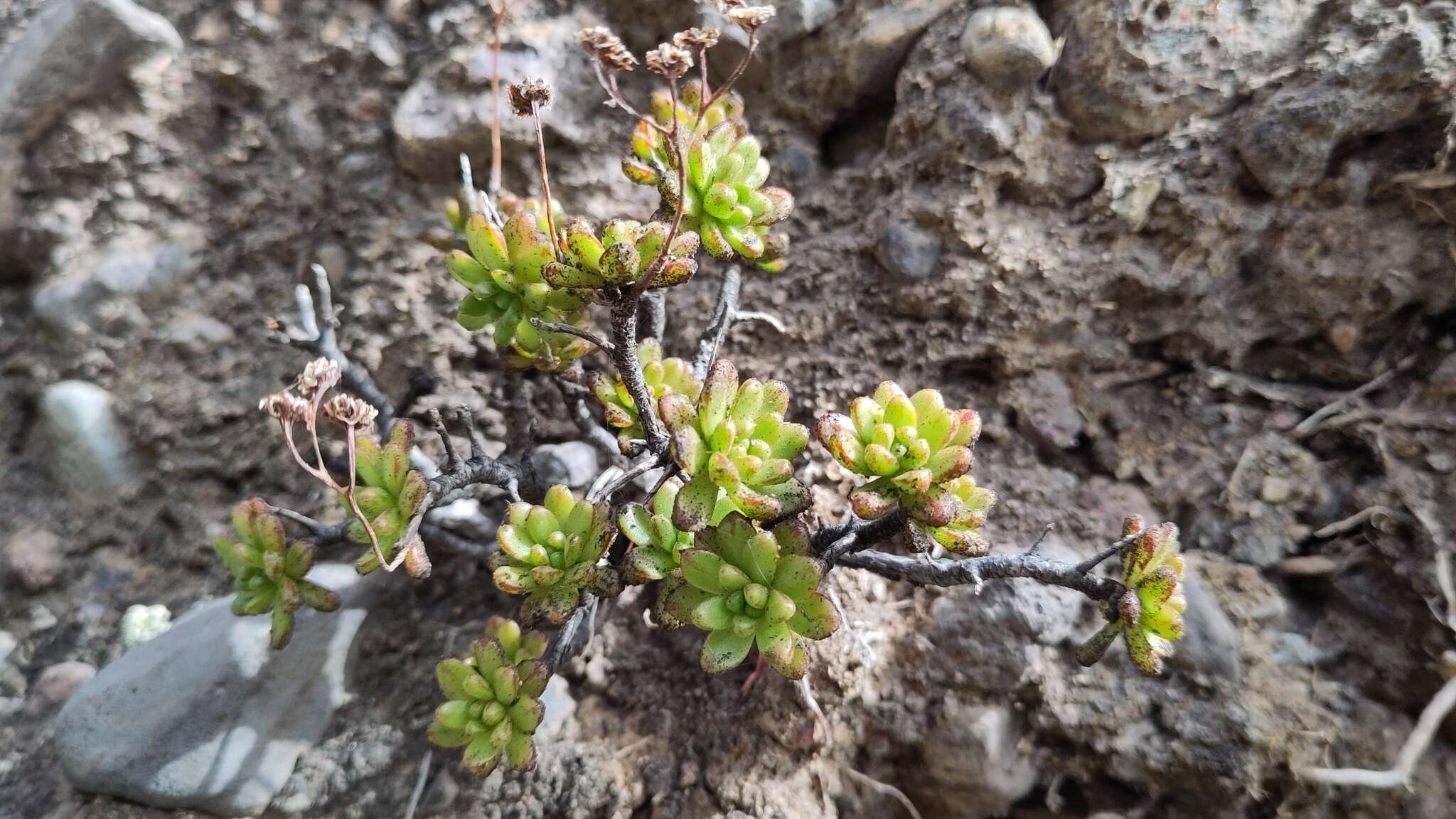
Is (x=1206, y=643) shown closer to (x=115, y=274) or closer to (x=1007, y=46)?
(x=1007, y=46)

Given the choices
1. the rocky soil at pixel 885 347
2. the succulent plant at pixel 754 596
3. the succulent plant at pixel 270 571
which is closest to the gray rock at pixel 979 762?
the rocky soil at pixel 885 347

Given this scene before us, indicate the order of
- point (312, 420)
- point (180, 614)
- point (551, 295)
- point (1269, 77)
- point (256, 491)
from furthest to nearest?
point (256, 491) → point (180, 614) → point (1269, 77) → point (551, 295) → point (312, 420)

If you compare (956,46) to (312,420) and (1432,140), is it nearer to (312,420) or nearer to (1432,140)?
(1432,140)

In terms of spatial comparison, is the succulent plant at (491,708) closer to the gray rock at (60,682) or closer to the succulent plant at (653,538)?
the succulent plant at (653,538)

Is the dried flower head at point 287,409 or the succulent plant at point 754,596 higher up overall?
the dried flower head at point 287,409

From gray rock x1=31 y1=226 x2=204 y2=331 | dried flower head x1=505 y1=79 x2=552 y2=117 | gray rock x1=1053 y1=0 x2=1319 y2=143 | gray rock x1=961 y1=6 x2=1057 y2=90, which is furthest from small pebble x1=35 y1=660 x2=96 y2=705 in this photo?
gray rock x1=1053 y1=0 x2=1319 y2=143

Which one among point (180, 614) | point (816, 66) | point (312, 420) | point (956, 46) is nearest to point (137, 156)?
point (180, 614)
